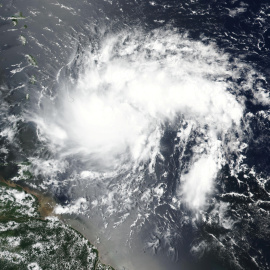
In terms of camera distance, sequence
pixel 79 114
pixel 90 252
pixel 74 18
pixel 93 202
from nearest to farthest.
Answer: pixel 90 252
pixel 93 202
pixel 79 114
pixel 74 18

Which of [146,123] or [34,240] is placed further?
[146,123]

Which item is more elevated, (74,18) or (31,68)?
(74,18)

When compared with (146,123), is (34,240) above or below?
below

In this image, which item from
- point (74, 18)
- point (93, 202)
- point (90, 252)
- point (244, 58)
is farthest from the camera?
point (74, 18)

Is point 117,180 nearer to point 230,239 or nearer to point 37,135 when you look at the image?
point 37,135

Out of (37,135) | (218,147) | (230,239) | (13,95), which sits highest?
(13,95)

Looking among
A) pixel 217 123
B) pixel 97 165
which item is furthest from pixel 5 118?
pixel 217 123

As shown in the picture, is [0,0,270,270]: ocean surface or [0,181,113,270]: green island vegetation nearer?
[0,181,113,270]: green island vegetation

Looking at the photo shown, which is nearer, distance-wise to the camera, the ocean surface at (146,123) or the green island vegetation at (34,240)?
the green island vegetation at (34,240)
